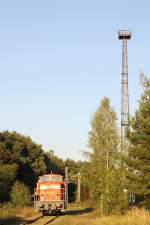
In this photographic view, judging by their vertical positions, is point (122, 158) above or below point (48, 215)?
above

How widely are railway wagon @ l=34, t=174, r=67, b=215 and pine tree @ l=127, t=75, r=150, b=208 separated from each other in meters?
5.30

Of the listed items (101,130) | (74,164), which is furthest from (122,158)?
(74,164)

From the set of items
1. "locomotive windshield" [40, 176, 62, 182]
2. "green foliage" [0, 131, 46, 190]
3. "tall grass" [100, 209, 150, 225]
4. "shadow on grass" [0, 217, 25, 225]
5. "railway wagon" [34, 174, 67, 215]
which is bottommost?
"shadow on grass" [0, 217, 25, 225]

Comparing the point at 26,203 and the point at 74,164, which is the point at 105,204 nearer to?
the point at 26,203

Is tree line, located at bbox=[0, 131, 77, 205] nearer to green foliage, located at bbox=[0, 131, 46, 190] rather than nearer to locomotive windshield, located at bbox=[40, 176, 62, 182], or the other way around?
green foliage, located at bbox=[0, 131, 46, 190]

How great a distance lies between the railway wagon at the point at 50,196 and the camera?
117 ft

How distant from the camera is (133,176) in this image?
109 ft

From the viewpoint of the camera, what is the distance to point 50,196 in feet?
118

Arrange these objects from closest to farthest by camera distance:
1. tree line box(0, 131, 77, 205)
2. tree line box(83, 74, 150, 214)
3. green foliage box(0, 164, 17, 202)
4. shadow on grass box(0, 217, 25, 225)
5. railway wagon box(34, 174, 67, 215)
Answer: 1. shadow on grass box(0, 217, 25, 225)
2. tree line box(83, 74, 150, 214)
3. railway wagon box(34, 174, 67, 215)
4. green foliage box(0, 164, 17, 202)
5. tree line box(0, 131, 77, 205)

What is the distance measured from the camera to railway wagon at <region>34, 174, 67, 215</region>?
3566 centimetres

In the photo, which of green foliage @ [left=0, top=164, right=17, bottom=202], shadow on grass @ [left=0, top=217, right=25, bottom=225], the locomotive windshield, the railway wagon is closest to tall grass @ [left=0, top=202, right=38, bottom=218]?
shadow on grass @ [left=0, top=217, right=25, bottom=225]

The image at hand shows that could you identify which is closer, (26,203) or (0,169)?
(26,203)

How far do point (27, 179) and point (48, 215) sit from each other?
30886mm

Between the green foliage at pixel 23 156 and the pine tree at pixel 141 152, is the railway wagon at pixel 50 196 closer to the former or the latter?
the pine tree at pixel 141 152
